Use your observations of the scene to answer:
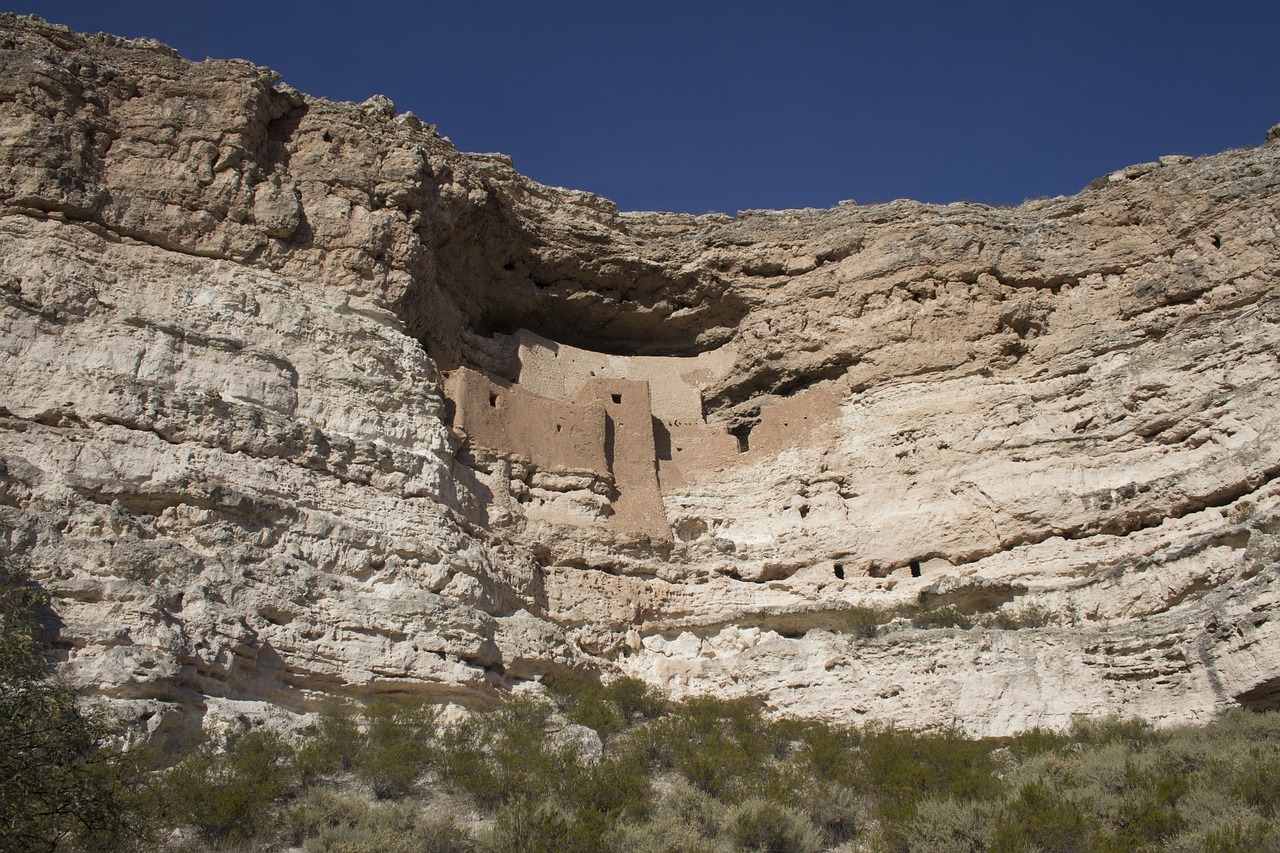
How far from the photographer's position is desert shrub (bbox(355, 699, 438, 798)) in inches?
419

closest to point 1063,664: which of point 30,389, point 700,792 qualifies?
point 700,792

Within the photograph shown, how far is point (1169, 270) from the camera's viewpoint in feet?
55.8

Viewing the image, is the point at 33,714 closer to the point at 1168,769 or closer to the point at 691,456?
the point at 1168,769

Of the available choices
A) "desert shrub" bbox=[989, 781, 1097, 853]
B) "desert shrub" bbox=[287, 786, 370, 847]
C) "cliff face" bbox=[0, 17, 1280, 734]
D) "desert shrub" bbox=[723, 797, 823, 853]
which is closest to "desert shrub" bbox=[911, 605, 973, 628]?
"cliff face" bbox=[0, 17, 1280, 734]

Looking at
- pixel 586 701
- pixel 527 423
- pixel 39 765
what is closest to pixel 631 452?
pixel 527 423

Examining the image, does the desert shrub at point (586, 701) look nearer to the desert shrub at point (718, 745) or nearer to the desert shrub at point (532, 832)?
the desert shrub at point (718, 745)

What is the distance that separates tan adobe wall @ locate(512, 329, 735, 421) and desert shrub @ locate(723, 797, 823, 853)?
999 cm

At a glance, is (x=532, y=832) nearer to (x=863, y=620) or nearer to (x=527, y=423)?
(x=863, y=620)

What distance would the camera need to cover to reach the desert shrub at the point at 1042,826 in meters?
8.59

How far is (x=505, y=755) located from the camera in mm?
11164

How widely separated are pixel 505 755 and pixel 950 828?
4.30m

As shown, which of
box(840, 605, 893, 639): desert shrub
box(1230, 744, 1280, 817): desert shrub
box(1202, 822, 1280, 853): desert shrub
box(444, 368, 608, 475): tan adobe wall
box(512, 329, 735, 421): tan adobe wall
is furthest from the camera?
box(512, 329, 735, 421): tan adobe wall

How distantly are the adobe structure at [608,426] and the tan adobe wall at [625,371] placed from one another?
0.07ft

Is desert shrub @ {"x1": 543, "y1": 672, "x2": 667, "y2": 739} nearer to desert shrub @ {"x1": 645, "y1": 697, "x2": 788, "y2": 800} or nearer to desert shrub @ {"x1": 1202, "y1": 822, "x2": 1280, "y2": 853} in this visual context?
desert shrub @ {"x1": 645, "y1": 697, "x2": 788, "y2": 800}
